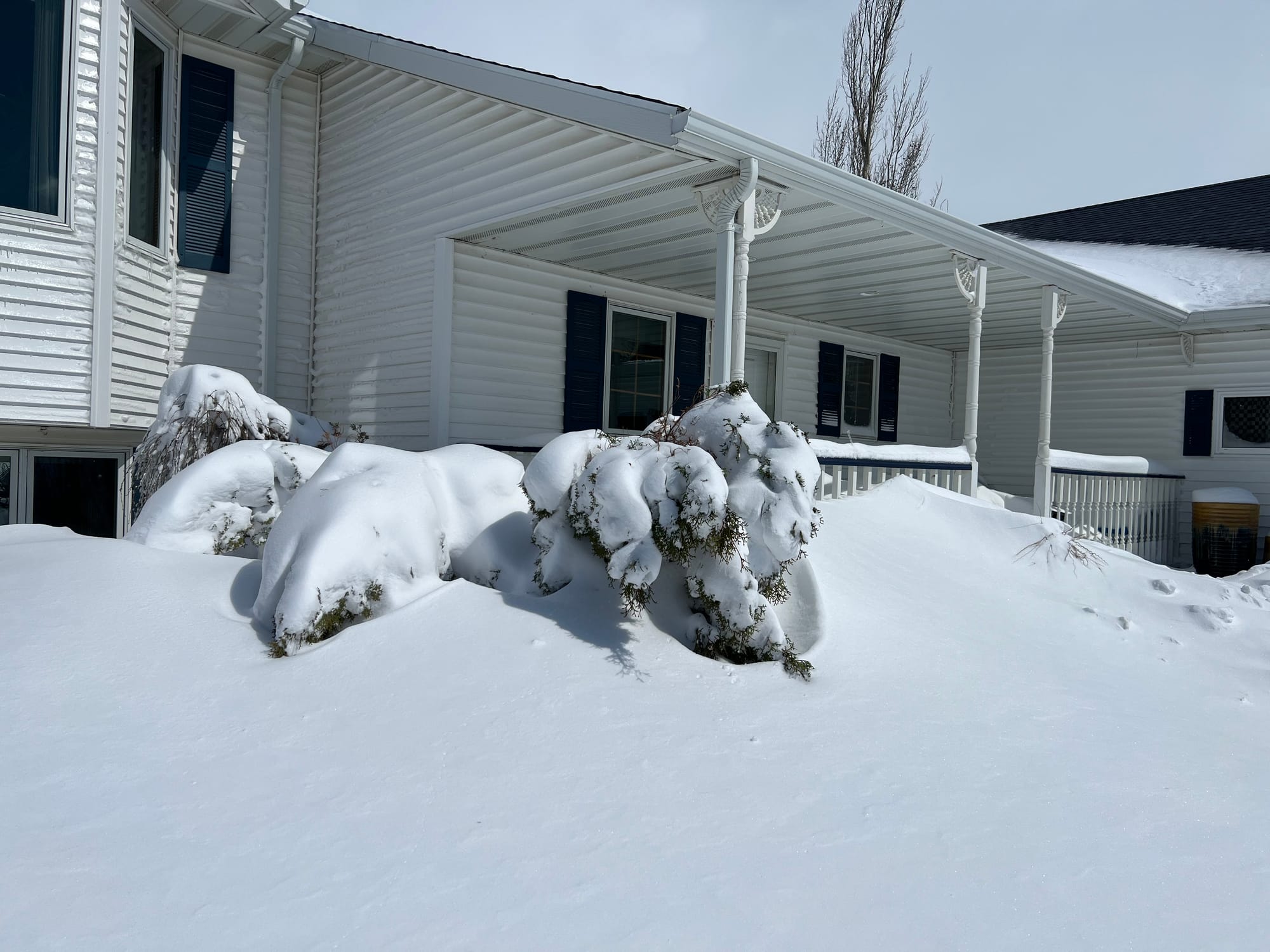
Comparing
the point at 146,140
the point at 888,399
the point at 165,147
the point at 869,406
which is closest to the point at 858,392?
the point at 869,406

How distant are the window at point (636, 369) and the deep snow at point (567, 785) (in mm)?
5165

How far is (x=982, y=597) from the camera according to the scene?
627 cm

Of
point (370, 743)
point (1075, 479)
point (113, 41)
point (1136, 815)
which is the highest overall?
point (113, 41)

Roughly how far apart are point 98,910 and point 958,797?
9.22 ft

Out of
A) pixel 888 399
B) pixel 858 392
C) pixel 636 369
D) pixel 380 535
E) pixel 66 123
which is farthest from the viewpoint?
pixel 888 399

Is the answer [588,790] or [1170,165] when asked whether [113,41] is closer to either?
[588,790]

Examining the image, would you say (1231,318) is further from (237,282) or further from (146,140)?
(146,140)

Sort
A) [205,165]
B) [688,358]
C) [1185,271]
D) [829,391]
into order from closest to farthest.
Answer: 1. [205,165]
2. [688,358]
3. [829,391]
4. [1185,271]

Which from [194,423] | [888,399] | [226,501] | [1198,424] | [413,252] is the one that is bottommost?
[226,501]

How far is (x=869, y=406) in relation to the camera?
528 inches

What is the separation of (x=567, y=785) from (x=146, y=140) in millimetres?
7225

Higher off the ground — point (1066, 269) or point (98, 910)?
point (1066, 269)

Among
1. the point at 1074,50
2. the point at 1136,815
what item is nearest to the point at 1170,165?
the point at 1074,50

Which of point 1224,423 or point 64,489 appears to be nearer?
point 64,489
